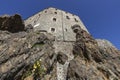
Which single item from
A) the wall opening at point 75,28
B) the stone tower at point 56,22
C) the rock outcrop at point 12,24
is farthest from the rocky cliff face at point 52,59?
the wall opening at point 75,28

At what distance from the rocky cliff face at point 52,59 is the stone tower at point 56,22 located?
9.80m

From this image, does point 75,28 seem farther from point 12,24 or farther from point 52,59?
point 52,59

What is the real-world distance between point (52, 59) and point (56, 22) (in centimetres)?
2478

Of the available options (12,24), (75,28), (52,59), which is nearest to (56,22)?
(75,28)

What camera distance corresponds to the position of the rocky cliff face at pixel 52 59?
33250 millimetres

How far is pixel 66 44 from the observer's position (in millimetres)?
41750

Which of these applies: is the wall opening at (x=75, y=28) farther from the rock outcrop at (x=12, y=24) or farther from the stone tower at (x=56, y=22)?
the rock outcrop at (x=12, y=24)

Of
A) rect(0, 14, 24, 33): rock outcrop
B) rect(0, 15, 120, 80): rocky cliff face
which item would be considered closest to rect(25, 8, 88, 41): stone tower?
rect(0, 14, 24, 33): rock outcrop

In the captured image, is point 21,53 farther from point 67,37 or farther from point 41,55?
point 67,37

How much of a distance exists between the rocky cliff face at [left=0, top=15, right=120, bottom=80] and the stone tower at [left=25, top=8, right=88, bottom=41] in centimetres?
980

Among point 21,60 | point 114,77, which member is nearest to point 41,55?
point 21,60

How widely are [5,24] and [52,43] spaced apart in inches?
466

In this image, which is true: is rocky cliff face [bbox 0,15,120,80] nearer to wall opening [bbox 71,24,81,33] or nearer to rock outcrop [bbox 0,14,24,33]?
rock outcrop [bbox 0,14,24,33]

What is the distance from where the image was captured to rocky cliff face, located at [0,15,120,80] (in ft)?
109
